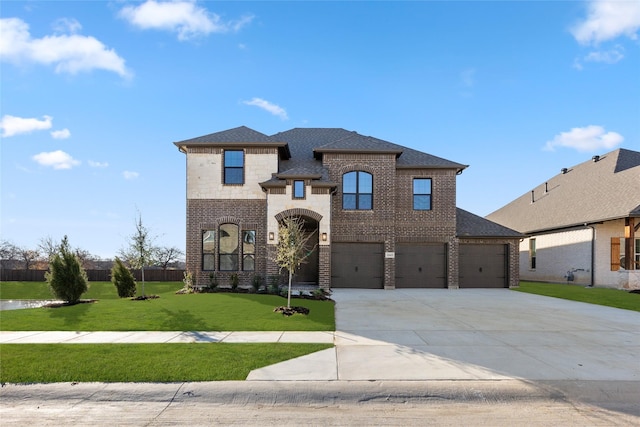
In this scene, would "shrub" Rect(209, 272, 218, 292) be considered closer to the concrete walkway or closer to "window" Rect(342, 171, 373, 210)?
the concrete walkway

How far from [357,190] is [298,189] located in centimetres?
354

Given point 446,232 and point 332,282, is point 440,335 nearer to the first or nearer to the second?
point 332,282

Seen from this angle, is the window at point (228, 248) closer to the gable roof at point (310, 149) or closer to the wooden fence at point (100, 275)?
the gable roof at point (310, 149)

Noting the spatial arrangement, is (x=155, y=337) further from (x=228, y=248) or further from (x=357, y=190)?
(x=357, y=190)

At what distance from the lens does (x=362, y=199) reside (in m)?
19.9

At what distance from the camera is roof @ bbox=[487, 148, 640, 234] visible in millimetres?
21391

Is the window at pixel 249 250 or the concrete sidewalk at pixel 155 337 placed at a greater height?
the window at pixel 249 250

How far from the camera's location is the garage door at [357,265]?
1989 centimetres

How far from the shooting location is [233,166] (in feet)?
64.2

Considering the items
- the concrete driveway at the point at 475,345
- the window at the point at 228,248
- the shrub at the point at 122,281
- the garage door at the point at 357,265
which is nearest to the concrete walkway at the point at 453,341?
the concrete driveway at the point at 475,345

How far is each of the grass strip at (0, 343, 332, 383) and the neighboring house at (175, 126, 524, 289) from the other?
36.6 feet

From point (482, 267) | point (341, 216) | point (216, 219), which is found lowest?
point (482, 267)

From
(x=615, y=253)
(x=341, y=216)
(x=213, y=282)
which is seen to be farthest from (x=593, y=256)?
(x=213, y=282)

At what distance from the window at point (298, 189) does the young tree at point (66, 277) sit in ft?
31.6
